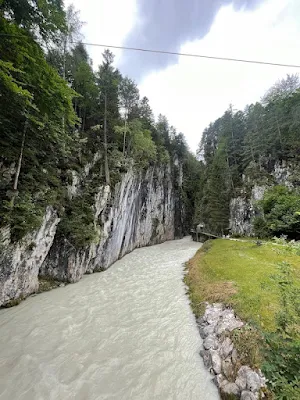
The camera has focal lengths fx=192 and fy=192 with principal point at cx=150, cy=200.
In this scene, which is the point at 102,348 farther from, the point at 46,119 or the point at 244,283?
the point at 46,119

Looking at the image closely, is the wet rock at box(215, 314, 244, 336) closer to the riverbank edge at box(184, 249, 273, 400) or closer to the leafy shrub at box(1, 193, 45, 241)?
the riverbank edge at box(184, 249, 273, 400)

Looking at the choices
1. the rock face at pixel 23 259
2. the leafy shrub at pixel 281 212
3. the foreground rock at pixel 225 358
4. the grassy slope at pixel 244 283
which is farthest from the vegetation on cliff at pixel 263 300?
the rock face at pixel 23 259

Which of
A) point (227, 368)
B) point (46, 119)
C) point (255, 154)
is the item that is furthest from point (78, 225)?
point (255, 154)

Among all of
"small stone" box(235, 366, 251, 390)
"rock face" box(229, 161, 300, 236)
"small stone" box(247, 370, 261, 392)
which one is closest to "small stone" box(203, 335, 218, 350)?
"small stone" box(235, 366, 251, 390)

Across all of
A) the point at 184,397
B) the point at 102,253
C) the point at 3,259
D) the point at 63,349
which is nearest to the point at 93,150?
the point at 102,253

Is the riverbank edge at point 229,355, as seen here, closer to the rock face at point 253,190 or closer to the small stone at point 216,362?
the small stone at point 216,362

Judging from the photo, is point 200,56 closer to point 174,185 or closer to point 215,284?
point 215,284
